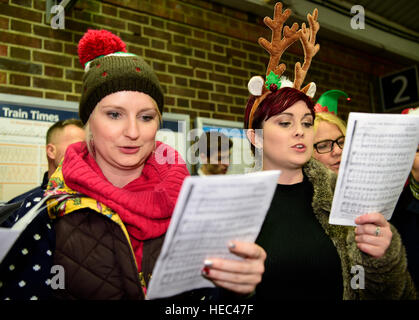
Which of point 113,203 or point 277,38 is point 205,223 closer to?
point 113,203

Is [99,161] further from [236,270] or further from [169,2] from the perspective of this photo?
[169,2]

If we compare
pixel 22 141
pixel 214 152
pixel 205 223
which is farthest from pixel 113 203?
pixel 214 152

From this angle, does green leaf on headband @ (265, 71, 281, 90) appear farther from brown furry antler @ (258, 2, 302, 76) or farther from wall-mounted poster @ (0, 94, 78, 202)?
wall-mounted poster @ (0, 94, 78, 202)

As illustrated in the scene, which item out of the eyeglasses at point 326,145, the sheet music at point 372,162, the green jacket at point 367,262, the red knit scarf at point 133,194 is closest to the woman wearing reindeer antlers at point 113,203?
the red knit scarf at point 133,194

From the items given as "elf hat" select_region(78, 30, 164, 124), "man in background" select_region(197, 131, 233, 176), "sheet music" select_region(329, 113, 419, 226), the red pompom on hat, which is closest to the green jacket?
"sheet music" select_region(329, 113, 419, 226)

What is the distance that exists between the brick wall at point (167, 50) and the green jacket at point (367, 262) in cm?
184

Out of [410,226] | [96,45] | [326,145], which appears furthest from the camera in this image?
[326,145]

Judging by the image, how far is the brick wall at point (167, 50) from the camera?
2.30 meters

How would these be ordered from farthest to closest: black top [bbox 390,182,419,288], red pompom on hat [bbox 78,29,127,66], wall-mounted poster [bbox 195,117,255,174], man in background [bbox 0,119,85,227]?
1. wall-mounted poster [bbox 195,117,255,174]
2. man in background [bbox 0,119,85,227]
3. black top [bbox 390,182,419,288]
4. red pompom on hat [bbox 78,29,127,66]

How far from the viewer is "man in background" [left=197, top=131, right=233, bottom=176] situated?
2.81 metres

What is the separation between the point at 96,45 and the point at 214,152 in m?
1.93

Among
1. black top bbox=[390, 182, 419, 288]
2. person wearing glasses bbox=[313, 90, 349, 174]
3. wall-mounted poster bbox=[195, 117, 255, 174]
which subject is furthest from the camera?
wall-mounted poster bbox=[195, 117, 255, 174]

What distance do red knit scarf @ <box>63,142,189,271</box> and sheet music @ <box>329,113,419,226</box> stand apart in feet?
1.65

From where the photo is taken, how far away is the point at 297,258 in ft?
3.98
